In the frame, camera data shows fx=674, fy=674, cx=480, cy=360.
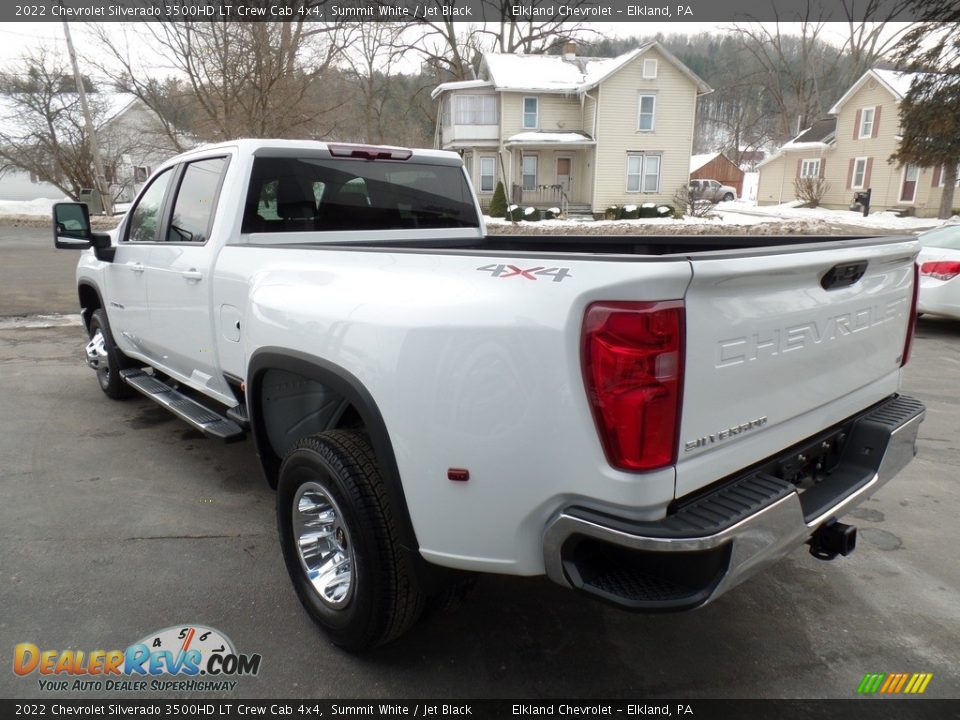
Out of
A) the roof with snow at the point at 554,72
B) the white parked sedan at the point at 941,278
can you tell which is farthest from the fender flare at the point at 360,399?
the roof with snow at the point at 554,72

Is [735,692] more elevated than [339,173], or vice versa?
[339,173]

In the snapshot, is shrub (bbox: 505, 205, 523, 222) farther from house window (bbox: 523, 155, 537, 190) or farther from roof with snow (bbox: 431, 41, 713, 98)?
roof with snow (bbox: 431, 41, 713, 98)

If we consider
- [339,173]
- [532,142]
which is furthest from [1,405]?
[532,142]

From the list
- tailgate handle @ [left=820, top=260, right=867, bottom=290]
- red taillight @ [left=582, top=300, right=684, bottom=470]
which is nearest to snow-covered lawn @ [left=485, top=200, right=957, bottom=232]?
tailgate handle @ [left=820, top=260, right=867, bottom=290]

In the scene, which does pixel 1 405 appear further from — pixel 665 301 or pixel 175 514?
pixel 665 301

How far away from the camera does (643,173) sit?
31.8 meters

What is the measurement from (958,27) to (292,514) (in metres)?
30.6

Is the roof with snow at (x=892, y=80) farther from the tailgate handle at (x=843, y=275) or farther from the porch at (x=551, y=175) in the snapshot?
the tailgate handle at (x=843, y=275)

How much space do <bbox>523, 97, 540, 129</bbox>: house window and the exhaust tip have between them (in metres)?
32.5

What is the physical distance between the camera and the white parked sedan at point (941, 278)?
802 centimetres

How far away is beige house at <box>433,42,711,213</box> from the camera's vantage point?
3102 centimetres

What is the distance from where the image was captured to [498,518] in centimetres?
199

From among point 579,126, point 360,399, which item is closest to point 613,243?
point 360,399

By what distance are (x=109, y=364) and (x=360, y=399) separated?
426 cm
